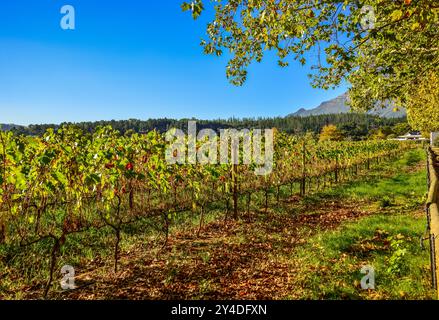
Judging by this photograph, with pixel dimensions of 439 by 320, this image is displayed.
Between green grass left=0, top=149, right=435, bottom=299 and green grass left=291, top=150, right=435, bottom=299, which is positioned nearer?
green grass left=291, top=150, right=435, bottom=299

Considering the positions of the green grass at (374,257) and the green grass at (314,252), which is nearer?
the green grass at (374,257)

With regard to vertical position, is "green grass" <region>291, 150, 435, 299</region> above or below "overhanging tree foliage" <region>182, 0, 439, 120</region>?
below

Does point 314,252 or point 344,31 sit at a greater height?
point 344,31

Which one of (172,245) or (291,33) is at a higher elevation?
(291,33)

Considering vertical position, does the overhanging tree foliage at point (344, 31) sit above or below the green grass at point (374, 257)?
above

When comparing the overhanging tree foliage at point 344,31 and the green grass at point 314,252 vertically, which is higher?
the overhanging tree foliage at point 344,31

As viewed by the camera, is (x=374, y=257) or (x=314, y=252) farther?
(x=314, y=252)

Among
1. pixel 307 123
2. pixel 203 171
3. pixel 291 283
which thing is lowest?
pixel 291 283

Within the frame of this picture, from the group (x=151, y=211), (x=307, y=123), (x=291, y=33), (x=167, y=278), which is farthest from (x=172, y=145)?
(x=307, y=123)

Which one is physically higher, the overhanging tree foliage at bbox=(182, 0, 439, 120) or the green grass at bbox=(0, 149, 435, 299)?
the overhanging tree foliage at bbox=(182, 0, 439, 120)

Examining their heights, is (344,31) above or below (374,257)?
above

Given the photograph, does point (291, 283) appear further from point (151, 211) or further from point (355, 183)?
point (355, 183)
